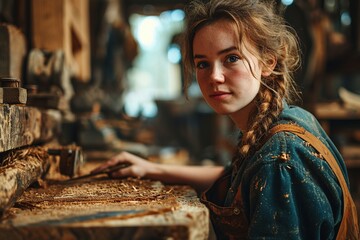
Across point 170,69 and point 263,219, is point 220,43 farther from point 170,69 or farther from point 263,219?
point 170,69

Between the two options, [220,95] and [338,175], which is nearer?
[338,175]

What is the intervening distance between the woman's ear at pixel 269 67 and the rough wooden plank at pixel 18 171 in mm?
1040

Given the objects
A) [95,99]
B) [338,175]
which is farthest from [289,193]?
[95,99]

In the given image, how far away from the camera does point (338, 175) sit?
1.49m

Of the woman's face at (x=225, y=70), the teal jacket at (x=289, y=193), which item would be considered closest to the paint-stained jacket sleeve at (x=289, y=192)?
the teal jacket at (x=289, y=193)

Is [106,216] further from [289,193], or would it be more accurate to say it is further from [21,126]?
[21,126]

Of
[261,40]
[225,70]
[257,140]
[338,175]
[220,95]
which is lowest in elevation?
[338,175]

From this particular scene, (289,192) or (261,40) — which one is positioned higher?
(261,40)

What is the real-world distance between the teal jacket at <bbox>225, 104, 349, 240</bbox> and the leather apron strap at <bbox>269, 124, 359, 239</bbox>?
3 centimetres

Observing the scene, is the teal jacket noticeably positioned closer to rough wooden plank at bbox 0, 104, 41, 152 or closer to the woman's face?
the woman's face

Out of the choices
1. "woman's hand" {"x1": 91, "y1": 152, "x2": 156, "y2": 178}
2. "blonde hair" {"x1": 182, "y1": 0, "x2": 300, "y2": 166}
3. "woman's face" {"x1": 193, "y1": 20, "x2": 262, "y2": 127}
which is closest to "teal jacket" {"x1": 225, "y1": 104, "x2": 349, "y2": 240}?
"blonde hair" {"x1": 182, "y1": 0, "x2": 300, "y2": 166}

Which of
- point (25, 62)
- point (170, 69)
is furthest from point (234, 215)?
point (170, 69)

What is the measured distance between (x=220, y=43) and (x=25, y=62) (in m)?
1.48

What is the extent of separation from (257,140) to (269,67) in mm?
385
